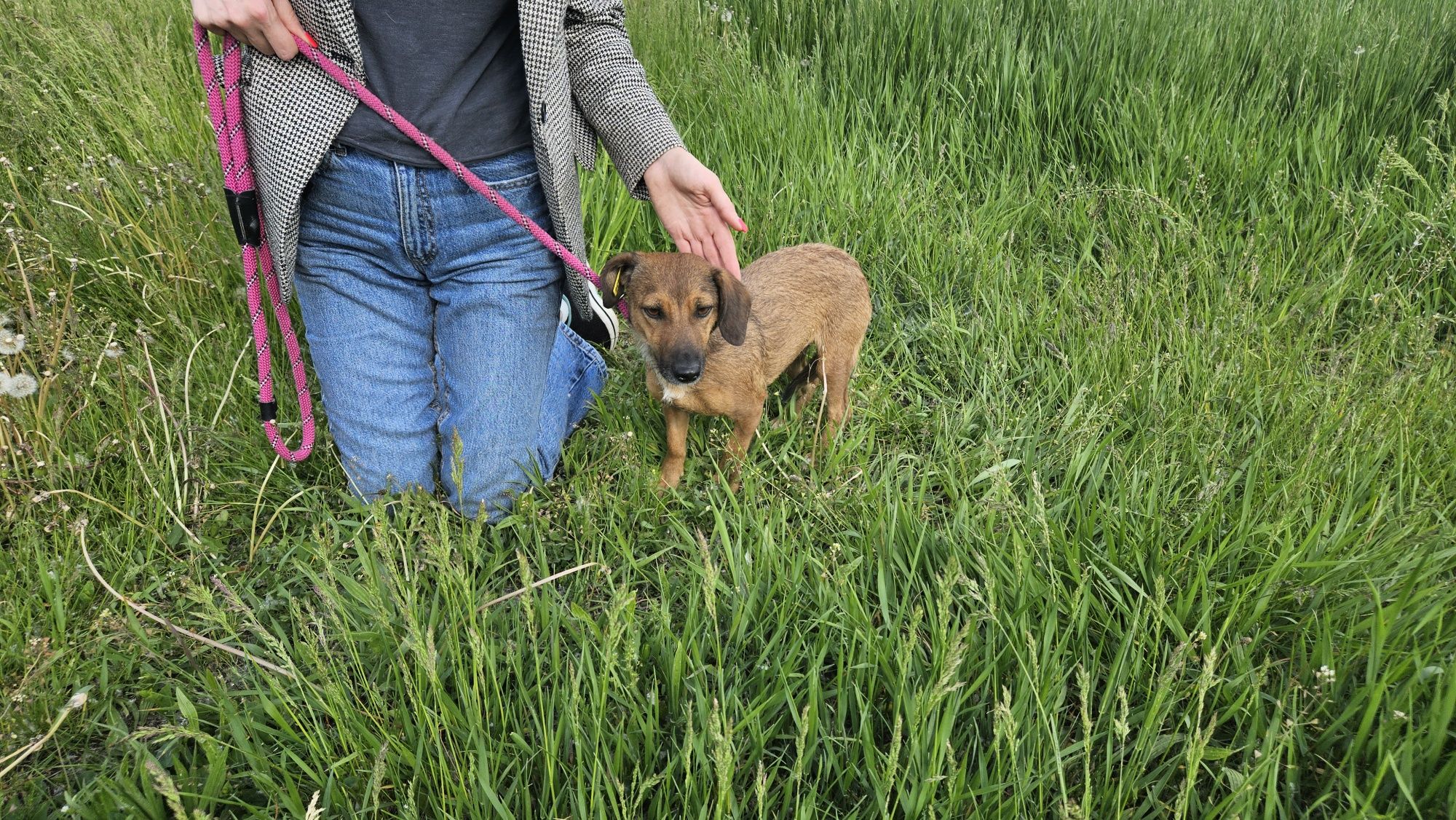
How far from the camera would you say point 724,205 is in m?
2.55

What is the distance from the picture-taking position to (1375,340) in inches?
119

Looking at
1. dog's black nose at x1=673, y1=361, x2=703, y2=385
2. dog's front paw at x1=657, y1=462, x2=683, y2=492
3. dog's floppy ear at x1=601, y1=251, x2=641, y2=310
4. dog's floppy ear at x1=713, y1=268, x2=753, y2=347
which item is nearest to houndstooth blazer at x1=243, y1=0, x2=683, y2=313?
dog's floppy ear at x1=601, y1=251, x2=641, y2=310

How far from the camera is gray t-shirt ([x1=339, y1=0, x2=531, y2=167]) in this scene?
7.90ft

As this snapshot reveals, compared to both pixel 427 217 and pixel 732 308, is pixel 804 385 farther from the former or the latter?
pixel 427 217

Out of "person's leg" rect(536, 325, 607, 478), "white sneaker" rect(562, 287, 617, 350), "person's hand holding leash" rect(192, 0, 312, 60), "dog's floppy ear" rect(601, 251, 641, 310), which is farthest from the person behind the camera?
"white sneaker" rect(562, 287, 617, 350)

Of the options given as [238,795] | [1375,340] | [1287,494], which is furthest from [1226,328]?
[238,795]

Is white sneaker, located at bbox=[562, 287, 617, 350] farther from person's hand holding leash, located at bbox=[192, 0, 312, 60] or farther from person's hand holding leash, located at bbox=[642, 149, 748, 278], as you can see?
person's hand holding leash, located at bbox=[192, 0, 312, 60]

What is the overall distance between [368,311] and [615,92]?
104 cm

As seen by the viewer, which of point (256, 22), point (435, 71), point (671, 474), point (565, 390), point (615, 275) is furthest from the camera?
point (565, 390)

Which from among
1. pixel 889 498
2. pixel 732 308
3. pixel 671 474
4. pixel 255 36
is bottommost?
pixel 671 474

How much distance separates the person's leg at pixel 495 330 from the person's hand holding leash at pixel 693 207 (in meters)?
0.41

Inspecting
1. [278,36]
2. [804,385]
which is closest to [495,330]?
[278,36]

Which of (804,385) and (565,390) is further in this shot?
(804,385)

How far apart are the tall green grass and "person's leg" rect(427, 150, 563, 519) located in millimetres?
174
